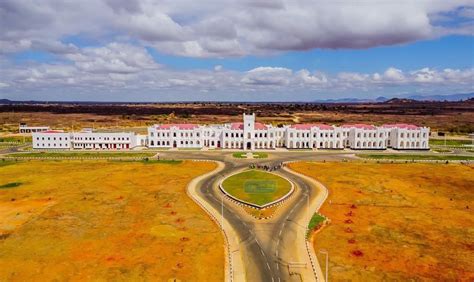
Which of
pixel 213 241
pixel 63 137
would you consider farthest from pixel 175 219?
pixel 63 137

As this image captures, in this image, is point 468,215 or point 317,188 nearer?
point 468,215

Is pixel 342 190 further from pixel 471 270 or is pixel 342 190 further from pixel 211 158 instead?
pixel 211 158

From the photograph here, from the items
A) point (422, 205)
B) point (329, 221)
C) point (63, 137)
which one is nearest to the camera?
point (329, 221)

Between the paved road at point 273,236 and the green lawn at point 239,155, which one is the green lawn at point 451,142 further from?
the paved road at point 273,236

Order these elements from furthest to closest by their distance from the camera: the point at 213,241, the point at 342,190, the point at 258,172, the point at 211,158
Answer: the point at 211,158, the point at 258,172, the point at 342,190, the point at 213,241

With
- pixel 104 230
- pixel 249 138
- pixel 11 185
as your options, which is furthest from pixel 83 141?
pixel 104 230
